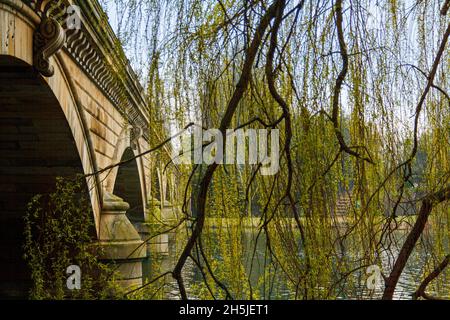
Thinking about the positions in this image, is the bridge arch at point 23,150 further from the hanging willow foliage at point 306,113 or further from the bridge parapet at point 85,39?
the hanging willow foliage at point 306,113

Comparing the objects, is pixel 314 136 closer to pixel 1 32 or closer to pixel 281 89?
pixel 281 89

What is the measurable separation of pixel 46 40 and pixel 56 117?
3.90ft

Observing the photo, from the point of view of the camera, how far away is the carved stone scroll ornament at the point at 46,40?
11.7 ft

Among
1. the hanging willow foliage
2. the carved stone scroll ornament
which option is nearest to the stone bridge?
the carved stone scroll ornament

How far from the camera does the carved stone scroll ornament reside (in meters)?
3.55

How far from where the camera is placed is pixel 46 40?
3.60 metres

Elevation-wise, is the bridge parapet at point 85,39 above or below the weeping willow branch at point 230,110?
above

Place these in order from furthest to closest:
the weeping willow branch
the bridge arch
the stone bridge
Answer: the bridge arch, the stone bridge, the weeping willow branch

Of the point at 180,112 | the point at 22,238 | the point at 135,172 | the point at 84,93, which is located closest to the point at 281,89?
the point at 180,112

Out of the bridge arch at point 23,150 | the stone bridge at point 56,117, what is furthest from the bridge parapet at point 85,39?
the bridge arch at point 23,150

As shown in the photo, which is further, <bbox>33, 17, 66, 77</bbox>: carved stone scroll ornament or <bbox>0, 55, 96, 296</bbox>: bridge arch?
<bbox>0, 55, 96, 296</bbox>: bridge arch

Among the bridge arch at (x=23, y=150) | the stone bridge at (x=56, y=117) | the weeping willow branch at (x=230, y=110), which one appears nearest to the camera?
the weeping willow branch at (x=230, y=110)

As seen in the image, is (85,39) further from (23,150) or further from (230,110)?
(230,110)

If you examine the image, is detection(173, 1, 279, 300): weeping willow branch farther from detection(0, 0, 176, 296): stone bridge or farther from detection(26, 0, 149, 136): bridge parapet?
detection(0, 0, 176, 296): stone bridge
